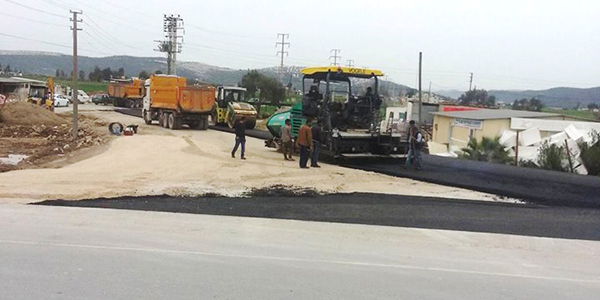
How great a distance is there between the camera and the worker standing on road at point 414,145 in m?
17.5

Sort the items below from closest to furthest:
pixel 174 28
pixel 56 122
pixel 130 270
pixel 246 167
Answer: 1. pixel 130 270
2. pixel 246 167
3. pixel 56 122
4. pixel 174 28

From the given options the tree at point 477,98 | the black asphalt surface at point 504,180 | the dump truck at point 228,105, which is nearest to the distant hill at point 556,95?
the tree at point 477,98

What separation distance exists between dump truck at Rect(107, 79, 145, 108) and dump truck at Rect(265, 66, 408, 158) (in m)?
50.4

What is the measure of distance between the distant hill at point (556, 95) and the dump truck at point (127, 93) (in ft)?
182

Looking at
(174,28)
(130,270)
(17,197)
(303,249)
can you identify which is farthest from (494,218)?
(174,28)

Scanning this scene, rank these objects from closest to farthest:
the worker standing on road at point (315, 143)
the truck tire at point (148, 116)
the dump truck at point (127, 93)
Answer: the worker standing on road at point (315, 143) → the truck tire at point (148, 116) → the dump truck at point (127, 93)

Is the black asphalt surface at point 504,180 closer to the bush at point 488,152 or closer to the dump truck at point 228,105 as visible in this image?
the bush at point 488,152

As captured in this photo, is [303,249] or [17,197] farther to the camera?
[17,197]

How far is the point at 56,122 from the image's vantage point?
36469 mm

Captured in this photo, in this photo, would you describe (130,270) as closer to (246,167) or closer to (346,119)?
(246,167)

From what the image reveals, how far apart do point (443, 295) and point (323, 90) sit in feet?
43.1

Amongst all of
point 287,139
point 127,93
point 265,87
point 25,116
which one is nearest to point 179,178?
point 287,139

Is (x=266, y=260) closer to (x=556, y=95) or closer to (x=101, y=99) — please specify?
(x=101, y=99)

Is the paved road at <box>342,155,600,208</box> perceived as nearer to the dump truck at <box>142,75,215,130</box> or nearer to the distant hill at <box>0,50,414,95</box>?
the dump truck at <box>142,75,215,130</box>
